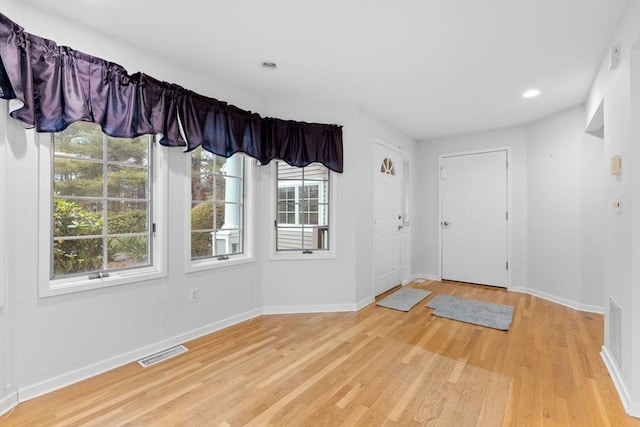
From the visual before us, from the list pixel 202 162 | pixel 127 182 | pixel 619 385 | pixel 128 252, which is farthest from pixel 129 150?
pixel 619 385

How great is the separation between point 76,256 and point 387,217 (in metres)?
3.55

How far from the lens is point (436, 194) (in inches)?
205

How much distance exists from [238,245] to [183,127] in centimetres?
133

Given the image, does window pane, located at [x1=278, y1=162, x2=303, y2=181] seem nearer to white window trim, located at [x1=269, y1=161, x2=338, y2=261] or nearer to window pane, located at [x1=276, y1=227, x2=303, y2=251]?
white window trim, located at [x1=269, y1=161, x2=338, y2=261]

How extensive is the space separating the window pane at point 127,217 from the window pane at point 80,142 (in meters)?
0.39

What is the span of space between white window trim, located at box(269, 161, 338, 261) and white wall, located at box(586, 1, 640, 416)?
2.40 m

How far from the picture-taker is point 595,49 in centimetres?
244

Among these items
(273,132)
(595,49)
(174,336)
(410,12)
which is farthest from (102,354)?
(595,49)

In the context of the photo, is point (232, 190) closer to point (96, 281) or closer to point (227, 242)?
point (227, 242)

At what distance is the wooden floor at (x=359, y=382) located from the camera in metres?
1.77

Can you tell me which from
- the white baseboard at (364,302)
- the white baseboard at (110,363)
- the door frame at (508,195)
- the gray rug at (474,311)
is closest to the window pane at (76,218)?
the white baseboard at (110,363)

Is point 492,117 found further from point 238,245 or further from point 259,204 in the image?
point 238,245

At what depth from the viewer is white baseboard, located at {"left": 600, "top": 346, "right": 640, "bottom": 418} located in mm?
1774

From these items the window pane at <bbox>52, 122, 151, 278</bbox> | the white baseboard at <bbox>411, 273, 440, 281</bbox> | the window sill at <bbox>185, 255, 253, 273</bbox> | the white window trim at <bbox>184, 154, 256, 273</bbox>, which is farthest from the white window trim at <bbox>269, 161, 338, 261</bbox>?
the white baseboard at <bbox>411, 273, 440, 281</bbox>
